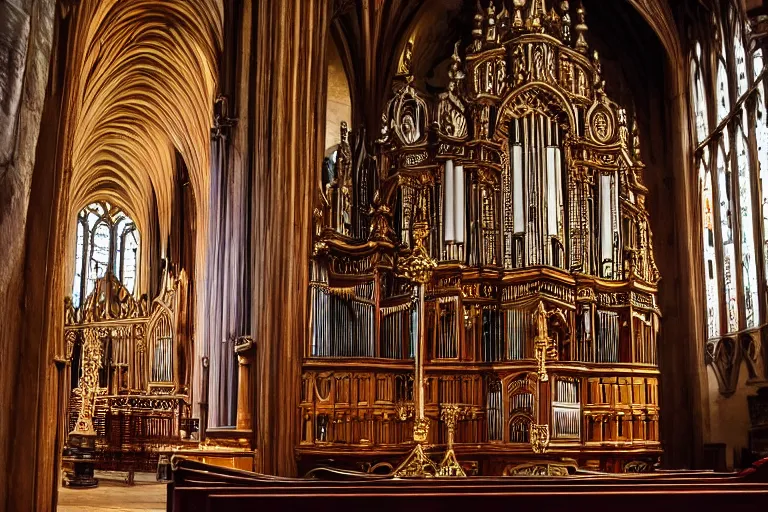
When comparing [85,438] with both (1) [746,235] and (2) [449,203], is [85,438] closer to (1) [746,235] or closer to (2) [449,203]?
(2) [449,203]

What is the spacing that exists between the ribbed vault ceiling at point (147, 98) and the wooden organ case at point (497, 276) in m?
6.06

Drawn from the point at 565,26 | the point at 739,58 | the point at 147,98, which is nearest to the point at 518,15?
the point at 565,26

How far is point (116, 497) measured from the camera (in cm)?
1647

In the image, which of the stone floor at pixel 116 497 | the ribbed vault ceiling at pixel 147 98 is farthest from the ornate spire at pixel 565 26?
the stone floor at pixel 116 497

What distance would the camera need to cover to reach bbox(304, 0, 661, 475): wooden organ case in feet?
54.7

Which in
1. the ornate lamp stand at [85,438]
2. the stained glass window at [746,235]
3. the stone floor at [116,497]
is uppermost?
the stained glass window at [746,235]

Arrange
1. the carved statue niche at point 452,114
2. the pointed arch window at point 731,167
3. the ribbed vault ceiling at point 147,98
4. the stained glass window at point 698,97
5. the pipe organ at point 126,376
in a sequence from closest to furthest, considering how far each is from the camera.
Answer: the pointed arch window at point 731,167
the carved statue niche at point 452,114
the stained glass window at point 698,97
the ribbed vault ceiling at point 147,98
the pipe organ at point 126,376

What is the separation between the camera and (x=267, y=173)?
1628 centimetres

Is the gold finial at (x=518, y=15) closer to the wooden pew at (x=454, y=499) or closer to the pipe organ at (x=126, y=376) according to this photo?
the pipe organ at (x=126, y=376)

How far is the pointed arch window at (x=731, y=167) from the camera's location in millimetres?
16641

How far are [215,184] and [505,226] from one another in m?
5.57

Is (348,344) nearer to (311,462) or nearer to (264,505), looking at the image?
(311,462)

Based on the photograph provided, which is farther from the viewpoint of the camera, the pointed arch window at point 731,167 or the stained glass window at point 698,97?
the stained glass window at point 698,97

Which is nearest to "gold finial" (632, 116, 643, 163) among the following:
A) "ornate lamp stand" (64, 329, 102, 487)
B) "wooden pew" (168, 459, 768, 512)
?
"ornate lamp stand" (64, 329, 102, 487)
